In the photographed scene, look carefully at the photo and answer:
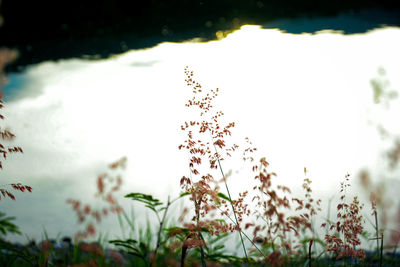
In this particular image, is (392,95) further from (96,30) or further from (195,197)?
(96,30)

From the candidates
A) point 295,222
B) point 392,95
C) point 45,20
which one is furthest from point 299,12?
point 45,20

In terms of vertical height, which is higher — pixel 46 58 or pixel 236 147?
pixel 46 58

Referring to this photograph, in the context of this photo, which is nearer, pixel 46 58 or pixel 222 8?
pixel 222 8

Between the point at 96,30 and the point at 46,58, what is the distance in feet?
3.22

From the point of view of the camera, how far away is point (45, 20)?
628 centimetres

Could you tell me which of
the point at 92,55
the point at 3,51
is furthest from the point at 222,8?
the point at 3,51

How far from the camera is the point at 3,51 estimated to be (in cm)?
223

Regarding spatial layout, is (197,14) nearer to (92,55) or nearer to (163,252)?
(92,55)

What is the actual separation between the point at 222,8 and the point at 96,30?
2.24 metres

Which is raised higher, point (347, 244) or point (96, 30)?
point (96, 30)

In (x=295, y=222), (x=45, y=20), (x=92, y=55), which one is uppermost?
(x=45, y=20)

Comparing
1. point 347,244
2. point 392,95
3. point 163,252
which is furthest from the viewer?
point 163,252

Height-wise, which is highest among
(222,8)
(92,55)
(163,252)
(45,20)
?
(45,20)

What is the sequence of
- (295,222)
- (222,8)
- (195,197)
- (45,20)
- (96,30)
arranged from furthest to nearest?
(45,20), (96,30), (222,8), (195,197), (295,222)
